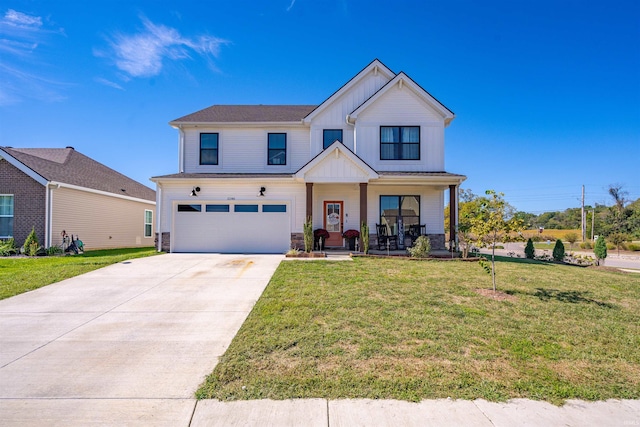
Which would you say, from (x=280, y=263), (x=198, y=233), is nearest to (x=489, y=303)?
(x=280, y=263)

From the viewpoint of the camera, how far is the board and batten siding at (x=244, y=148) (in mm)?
15547

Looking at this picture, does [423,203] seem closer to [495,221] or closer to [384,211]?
[384,211]

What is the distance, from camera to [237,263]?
1062 centimetres

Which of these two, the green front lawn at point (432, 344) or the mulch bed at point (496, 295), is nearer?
the green front lawn at point (432, 344)

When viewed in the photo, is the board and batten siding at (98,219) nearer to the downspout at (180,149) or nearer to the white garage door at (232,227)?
the downspout at (180,149)

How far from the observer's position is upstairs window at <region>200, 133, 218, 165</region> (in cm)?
1566

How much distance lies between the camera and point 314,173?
13031mm

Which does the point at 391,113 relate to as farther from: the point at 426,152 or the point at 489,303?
the point at 489,303

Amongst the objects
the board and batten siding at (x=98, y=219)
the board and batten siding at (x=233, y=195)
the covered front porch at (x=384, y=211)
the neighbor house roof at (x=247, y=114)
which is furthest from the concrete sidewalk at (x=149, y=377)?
the neighbor house roof at (x=247, y=114)

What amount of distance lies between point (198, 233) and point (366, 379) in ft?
40.1

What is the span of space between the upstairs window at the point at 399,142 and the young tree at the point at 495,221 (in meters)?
8.13

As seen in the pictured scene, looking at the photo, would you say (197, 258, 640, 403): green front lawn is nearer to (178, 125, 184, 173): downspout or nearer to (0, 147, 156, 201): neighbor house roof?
(178, 125, 184, 173): downspout

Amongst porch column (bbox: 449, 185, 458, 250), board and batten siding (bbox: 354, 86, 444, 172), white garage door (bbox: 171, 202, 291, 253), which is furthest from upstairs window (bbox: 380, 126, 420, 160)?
white garage door (bbox: 171, 202, 291, 253)

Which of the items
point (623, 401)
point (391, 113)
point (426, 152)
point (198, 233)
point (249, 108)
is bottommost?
point (623, 401)
